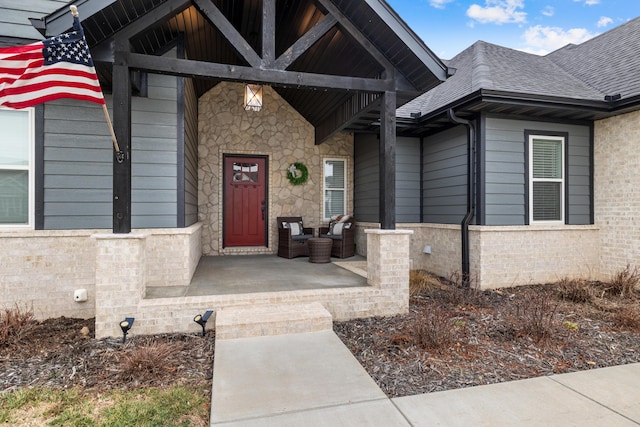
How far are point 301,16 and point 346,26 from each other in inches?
57.3

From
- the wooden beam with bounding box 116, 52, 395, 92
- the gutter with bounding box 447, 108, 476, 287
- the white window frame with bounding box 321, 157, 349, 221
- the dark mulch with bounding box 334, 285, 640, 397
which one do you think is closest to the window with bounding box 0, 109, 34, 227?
the wooden beam with bounding box 116, 52, 395, 92

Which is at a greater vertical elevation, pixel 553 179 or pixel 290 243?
pixel 553 179

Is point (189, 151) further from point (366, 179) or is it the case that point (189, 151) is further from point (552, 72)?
point (552, 72)

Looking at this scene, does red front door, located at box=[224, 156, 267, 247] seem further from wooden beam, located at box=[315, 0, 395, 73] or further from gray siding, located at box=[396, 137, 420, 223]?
wooden beam, located at box=[315, 0, 395, 73]

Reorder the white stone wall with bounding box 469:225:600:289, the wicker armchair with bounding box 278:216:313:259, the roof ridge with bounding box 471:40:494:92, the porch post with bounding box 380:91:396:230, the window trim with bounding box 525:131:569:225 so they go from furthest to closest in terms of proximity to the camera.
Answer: the wicker armchair with bounding box 278:216:313:259 → the window trim with bounding box 525:131:569:225 → the white stone wall with bounding box 469:225:600:289 → the roof ridge with bounding box 471:40:494:92 → the porch post with bounding box 380:91:396:230

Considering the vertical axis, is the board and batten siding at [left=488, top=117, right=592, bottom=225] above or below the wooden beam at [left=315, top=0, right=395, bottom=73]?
below

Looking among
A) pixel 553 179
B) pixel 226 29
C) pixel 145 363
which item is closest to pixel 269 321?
pixel 145 363

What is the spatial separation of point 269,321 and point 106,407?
1403 mm

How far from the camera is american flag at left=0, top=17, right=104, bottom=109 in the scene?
2723 mm

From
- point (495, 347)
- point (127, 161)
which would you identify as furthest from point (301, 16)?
point (495, 347)

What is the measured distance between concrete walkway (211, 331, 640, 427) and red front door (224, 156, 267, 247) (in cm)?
456

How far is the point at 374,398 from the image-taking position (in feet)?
7.52

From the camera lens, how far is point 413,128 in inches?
259

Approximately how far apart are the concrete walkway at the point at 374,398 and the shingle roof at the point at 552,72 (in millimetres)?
4071
